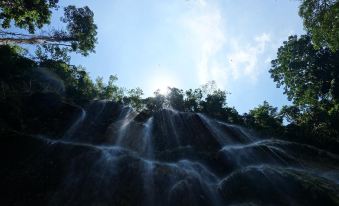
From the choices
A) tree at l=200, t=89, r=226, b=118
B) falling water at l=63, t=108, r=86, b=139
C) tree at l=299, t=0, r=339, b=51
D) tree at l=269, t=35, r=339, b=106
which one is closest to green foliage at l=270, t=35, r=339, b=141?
tree at l=269, t=35, r=339, b=106

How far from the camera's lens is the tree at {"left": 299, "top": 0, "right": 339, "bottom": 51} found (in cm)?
2725

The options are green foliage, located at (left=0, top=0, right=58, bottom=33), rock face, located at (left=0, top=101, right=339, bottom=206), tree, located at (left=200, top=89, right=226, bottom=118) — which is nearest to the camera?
rock face, located at (left=0, top=101, right=339, bottom=206)

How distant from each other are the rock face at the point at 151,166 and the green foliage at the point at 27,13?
36.4 feet

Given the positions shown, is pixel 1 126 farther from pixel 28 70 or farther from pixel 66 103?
pixel 28 70

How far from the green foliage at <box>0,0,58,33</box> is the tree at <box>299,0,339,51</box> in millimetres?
23569

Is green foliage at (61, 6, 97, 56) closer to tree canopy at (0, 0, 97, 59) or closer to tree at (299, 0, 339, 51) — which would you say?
tree canopy at (0, 0, 97, 59)

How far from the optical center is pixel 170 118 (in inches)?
1247

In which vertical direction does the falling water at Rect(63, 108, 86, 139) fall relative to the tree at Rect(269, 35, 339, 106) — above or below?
below

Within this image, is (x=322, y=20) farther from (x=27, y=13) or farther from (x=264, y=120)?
(x=27, y=13)

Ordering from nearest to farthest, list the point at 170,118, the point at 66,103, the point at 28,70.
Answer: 1. the point at 66,103
2. the point at 170,118
3. the point at 28,70

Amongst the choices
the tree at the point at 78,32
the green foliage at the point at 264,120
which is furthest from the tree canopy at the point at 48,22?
the green foliage at the point at 264,120

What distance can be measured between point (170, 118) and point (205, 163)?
7808 mm

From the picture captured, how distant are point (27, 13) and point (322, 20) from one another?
2663 cm

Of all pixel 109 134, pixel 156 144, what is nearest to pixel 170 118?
pixel 156 144
